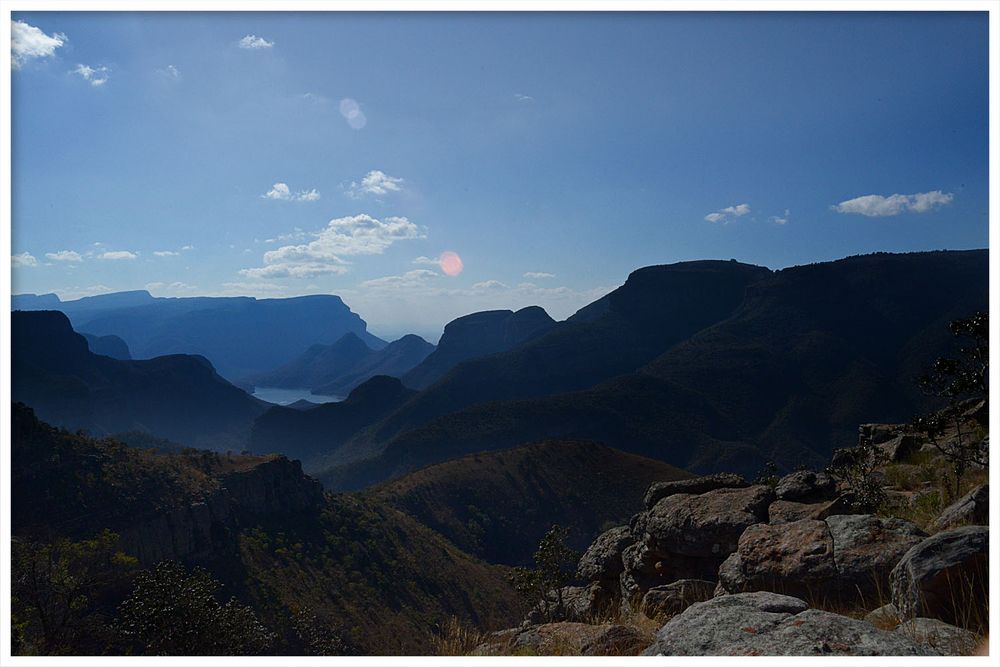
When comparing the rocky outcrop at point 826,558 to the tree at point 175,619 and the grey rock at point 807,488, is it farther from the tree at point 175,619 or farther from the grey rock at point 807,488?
the tree at point 175,619

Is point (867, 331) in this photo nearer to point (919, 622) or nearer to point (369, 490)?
point (369, 490)

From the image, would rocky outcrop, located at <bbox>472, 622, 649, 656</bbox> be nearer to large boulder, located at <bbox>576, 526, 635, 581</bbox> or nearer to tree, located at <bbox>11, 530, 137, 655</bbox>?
large boulder, located at <bbox>576, 526, 635, 581</bbox>

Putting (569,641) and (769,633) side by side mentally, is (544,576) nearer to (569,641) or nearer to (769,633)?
(569,641)

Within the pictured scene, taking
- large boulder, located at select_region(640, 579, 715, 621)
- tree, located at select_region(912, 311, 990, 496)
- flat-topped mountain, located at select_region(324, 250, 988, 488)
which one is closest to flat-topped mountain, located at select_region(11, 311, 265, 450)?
flat-topped mountain, located at select_region(324, 250, 988, 488)

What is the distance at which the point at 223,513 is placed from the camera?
1586 inches

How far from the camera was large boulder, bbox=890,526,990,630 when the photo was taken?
4.32 metres

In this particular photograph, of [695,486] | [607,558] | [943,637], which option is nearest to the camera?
[943,637]

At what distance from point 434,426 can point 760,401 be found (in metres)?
61.8

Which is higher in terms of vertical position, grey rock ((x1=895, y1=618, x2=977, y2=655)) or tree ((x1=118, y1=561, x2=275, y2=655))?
grey rock ((x1=895, y1=618, x2=977, y2=655))

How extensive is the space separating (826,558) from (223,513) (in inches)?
1686

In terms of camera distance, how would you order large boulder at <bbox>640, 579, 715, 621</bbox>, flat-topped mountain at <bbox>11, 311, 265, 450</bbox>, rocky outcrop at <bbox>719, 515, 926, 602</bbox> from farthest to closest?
1. flat-topped mountain at <bbox>11, 311, 265, 450</bbox>
2. large boulder at <bbox>640, 579, 715, 621</bbox>
3. rocky outcrop at <bbox>719, 515, 926, 602</bbox>

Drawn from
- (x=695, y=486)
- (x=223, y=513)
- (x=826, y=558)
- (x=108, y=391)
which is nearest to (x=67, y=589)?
(x=223, y=513)

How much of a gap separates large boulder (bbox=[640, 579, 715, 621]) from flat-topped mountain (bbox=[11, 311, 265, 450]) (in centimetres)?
16263
